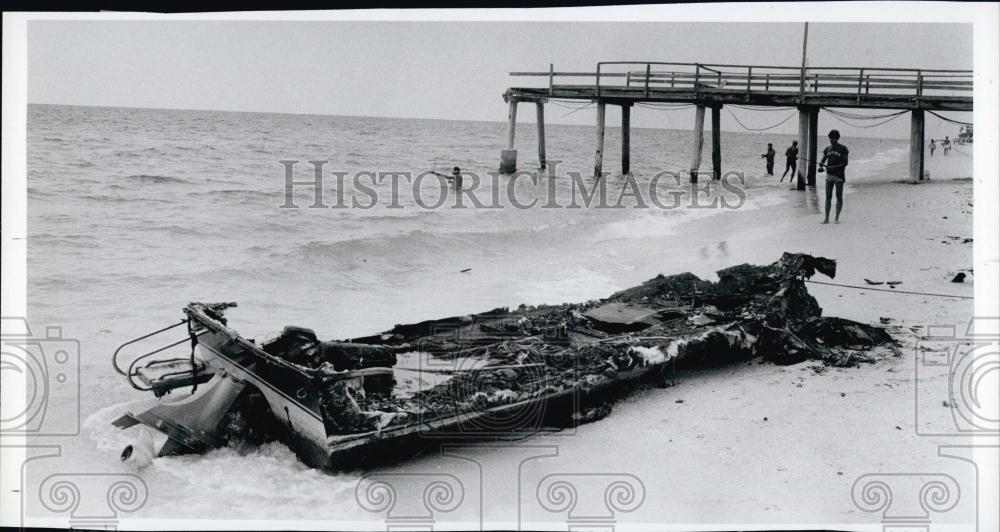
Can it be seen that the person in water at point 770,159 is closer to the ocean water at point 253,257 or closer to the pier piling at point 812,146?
the pier piling at point 812,146

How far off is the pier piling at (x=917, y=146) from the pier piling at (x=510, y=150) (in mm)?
6367

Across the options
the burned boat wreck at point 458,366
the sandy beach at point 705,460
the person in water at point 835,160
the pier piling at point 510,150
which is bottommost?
the sandy beach at point 705,460

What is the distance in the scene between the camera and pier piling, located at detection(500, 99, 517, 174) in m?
13.6

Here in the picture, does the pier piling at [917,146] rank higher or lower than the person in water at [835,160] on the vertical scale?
higher

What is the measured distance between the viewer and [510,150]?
14.1 meters

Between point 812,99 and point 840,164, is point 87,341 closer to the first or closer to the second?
point 840,164

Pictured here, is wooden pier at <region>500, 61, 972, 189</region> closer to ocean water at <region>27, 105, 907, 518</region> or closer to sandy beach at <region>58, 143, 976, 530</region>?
ocean water at <region>27, 105, 907, 518</region>

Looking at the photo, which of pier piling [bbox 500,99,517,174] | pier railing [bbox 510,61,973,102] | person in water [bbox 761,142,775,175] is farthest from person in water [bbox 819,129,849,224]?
person in water [bbox 761,142,775,175]

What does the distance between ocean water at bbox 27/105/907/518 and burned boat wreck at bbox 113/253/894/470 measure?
0.27 meters

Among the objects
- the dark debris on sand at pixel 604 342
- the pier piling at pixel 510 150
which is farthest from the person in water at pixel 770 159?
the dark debris on sand at pixel 604 342

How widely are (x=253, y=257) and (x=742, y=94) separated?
7.98 metres

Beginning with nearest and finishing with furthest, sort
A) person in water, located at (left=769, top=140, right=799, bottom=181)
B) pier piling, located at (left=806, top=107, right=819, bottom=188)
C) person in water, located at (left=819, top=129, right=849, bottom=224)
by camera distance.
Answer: person in water, located at (left=819, top=129, right=849, bottom=224)
pier piling, located at (left=806, top=107, right=819, bottom=188)
person in water, located at (left=769, top=140, right=799, bottom=181)

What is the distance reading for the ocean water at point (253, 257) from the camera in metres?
5.47

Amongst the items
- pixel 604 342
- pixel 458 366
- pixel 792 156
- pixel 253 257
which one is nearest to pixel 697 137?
pixel 792 156
